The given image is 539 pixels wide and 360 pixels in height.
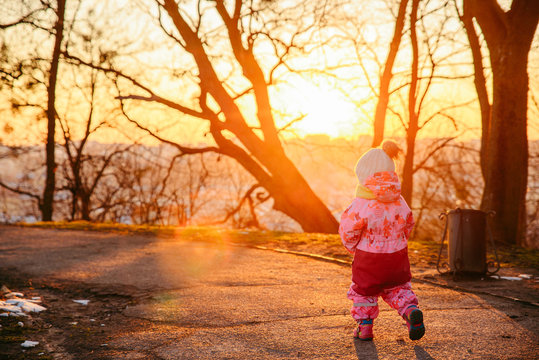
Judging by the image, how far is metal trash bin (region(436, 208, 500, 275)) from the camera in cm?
633

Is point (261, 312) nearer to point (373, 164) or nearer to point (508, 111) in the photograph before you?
point (373, 164)

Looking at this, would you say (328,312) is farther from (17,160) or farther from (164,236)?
(17,160)

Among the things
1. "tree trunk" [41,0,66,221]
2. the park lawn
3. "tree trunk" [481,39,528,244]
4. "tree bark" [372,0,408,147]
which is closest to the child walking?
the park lawn

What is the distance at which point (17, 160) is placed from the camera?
64.2 feet

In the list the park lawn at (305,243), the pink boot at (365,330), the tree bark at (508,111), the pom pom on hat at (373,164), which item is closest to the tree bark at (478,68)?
the tree bark at (508,111)

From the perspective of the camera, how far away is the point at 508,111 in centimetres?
911

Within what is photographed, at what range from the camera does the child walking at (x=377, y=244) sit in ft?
13.0

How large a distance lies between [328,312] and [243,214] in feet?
55.9

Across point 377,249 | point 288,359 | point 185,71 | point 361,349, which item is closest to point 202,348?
point 288,359

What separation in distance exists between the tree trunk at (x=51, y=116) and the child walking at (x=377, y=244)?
14167mm

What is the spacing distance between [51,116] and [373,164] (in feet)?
46.5

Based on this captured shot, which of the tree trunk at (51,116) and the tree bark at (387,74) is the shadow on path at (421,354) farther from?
the tree trunk at (51,116)

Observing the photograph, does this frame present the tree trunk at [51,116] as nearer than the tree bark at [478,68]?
No

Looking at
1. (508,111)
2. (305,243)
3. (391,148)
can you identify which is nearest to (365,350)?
(391,148)
